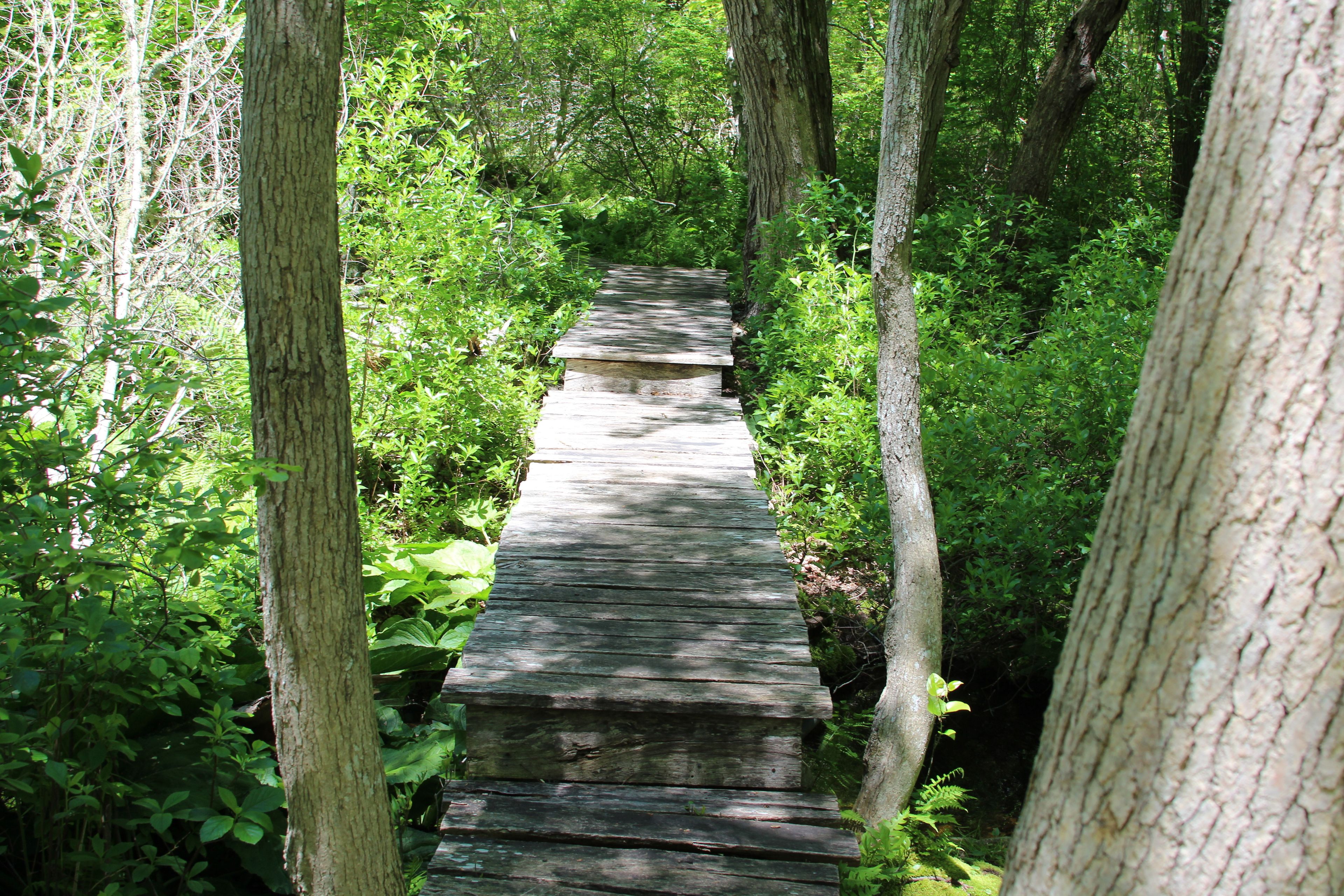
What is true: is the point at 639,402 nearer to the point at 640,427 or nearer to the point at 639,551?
the point at 640,427

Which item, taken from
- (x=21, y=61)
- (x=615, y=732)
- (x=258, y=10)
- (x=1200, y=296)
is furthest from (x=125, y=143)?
(x=1200, y=296)

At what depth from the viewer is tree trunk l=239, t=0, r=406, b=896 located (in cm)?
212

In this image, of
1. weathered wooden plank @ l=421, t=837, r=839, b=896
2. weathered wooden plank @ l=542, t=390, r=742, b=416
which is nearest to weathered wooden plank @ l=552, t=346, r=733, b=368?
weathered wooden plank @ l=542, t=390, r=742, b=416

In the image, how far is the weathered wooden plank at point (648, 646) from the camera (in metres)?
3.69

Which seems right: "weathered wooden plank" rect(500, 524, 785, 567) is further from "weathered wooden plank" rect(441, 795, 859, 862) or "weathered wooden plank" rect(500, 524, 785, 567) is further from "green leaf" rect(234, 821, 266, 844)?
"green leaf" rect(234, 821, 266, 844)

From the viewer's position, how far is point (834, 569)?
5527 millimetres

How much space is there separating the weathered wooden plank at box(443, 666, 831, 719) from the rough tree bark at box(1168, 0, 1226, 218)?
946 centimetres

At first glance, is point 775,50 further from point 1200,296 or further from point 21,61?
point 1200,296

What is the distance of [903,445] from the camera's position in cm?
414

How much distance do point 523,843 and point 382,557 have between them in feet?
7.35

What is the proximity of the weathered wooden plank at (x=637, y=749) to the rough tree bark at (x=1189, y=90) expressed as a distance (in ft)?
31.3

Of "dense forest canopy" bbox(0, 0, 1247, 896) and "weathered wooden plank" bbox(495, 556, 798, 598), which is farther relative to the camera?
"weathered wooden plank" bbox(495, 556, 798, 598)

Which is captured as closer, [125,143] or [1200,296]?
[1200,296]

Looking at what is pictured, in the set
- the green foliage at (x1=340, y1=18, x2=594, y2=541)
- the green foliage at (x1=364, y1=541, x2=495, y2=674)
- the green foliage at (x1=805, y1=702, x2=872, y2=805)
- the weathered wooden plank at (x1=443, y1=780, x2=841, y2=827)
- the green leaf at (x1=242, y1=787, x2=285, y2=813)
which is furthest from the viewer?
the green foliage at (x1=340, y1=18, x2=594, y2=541)
